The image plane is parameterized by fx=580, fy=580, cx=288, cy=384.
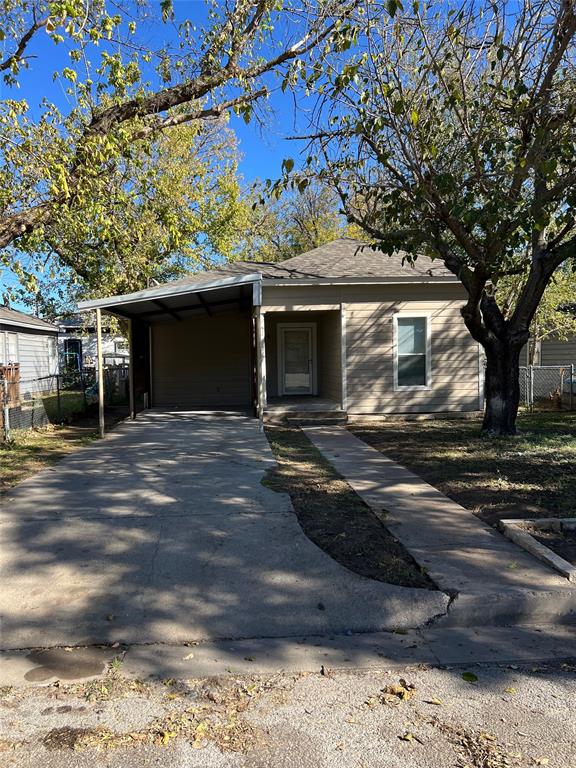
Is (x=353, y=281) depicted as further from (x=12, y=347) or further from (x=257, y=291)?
(x=12, y=347)

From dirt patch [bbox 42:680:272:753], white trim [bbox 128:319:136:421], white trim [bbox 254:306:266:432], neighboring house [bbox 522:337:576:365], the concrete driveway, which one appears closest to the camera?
dirt patch [bbox 42:680:272:753]

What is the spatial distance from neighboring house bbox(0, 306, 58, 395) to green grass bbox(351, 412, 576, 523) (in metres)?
13.2

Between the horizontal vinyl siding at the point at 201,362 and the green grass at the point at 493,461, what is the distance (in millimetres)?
5490

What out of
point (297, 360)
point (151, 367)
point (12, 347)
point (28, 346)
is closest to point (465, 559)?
point (297, 360)

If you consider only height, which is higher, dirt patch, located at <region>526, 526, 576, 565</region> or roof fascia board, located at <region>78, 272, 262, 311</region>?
roof fascia board, located at <region>78, 272, 262, 311</region>

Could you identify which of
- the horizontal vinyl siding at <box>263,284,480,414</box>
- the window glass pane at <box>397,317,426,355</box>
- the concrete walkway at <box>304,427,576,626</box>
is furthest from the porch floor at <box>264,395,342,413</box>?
the concrete walkway at <box>304,427,576,626</box>

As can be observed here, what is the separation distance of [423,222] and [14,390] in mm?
10173

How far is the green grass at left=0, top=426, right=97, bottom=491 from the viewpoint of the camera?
8.27 m

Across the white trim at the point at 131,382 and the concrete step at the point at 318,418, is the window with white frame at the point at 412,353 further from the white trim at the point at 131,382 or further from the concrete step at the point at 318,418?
the white trim at the point at 131,382

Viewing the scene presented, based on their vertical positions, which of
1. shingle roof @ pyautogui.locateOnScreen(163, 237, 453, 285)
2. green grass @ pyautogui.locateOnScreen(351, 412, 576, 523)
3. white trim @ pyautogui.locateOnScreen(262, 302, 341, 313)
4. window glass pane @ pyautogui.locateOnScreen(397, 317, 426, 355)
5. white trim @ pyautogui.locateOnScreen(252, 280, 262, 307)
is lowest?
green grass @ pyautogui.locateOnScreen(351, 412, 576, 523)

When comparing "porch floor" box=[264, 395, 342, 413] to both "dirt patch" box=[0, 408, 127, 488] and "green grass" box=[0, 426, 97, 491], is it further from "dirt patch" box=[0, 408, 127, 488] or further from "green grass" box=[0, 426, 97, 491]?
"green grass" box=[0, 426, 97, 491]

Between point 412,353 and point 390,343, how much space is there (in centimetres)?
61

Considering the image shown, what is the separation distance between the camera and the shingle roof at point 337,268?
13523 millimetres

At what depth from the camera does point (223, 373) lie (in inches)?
678
